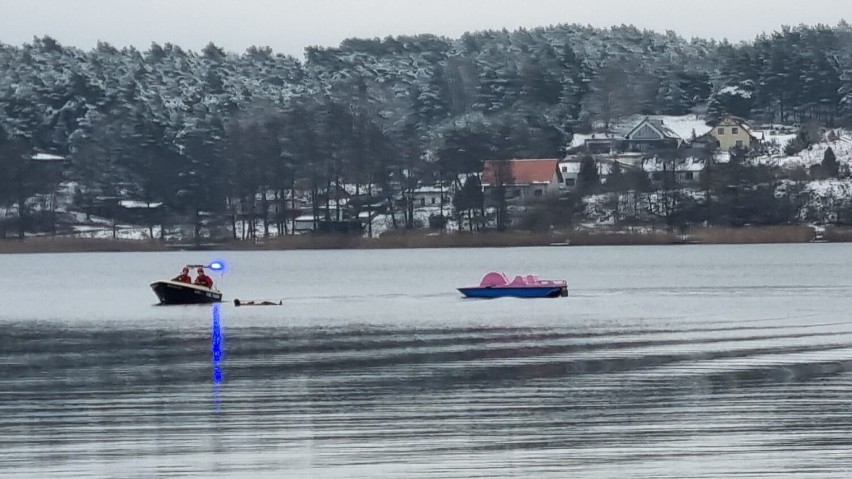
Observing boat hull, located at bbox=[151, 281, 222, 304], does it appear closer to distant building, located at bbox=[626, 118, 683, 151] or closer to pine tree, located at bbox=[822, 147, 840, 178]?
pine tree, located at bbox=[822, 147, 840, 178]

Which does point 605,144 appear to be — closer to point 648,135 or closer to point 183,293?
point 648,135

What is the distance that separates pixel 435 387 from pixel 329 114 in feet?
422

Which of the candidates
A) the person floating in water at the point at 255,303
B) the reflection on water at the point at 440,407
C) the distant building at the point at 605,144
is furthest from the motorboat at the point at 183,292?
the distant building at the point at 605,144

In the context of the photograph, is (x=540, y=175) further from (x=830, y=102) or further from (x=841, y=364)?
(x=841, y=364)

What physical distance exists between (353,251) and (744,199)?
31271 mm

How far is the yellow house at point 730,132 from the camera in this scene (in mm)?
160375

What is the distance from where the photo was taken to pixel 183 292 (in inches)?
2238

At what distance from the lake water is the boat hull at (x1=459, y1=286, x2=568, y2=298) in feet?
2.38

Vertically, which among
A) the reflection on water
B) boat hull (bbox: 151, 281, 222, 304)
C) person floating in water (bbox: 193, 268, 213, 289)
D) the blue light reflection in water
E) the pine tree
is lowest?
the reflection on water

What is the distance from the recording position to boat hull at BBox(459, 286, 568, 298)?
190ft

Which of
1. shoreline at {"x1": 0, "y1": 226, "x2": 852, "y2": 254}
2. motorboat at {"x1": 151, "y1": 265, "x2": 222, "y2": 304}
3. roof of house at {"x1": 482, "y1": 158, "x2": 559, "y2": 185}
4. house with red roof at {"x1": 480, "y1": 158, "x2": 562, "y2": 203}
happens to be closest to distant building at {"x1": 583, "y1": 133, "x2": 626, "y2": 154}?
roof of house at {"x1": 482, "y1": 158, "x2": 559, "y2": 185}

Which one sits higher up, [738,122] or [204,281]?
[738,122]

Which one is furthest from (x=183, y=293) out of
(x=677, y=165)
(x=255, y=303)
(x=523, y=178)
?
(x=677, y=165)

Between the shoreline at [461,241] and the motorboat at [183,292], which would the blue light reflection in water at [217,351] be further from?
the shoreline at [461,241]
